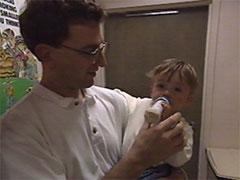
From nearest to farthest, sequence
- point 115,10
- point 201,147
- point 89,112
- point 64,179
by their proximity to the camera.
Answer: point 64,179
point 89,112
point 201,147
point 115,10

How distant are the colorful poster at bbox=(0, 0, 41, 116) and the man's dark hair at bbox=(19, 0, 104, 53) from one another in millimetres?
342

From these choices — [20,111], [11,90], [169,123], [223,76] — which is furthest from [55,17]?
[223,76]

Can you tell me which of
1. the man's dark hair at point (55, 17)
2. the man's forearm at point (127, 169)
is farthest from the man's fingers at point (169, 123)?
the man's dark hair at point (55, 17)

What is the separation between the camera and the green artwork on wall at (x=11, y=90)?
1199 millimetres

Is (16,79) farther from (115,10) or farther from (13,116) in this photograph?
(115,10)

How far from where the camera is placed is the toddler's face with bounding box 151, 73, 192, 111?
3.91 feet

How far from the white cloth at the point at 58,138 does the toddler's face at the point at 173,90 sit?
27 cm

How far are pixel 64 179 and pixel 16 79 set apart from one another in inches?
24.0

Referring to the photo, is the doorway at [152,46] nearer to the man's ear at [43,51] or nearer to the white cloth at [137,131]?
the white cloth at [137,131]

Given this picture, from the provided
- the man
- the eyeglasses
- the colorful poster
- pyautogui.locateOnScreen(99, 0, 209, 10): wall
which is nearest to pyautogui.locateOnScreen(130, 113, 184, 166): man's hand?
the man

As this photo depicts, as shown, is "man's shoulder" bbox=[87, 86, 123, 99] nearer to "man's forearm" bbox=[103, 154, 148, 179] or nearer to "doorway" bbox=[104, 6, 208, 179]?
"man's forearm" bbox=[103, 154, 148, 179]

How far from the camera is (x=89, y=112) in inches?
36.9

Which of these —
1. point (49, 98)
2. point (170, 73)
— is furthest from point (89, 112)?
point (170, 73)

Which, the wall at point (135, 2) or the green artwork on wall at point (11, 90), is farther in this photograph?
the wall at point (135, 2)
